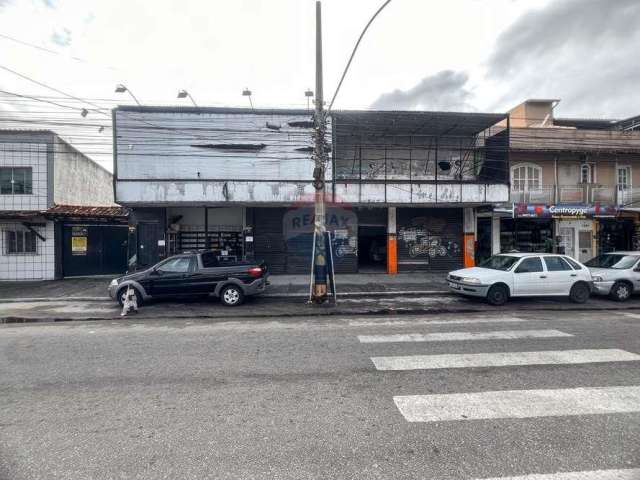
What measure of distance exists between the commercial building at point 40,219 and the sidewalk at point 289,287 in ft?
2.77

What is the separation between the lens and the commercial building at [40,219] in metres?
14.6

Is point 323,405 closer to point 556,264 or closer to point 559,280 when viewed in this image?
point 559,280

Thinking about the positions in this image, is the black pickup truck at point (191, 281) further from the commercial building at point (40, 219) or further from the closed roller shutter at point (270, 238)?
the commercial building at point (40, 219)

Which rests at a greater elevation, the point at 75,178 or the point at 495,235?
the point at 75,178

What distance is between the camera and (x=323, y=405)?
3803 mm

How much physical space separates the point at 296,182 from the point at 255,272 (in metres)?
5.58

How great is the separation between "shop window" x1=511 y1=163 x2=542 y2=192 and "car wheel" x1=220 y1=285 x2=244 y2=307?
14.6 meters

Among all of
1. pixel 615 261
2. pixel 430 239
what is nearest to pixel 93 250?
pixel 430 239

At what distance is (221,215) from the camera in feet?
52.6

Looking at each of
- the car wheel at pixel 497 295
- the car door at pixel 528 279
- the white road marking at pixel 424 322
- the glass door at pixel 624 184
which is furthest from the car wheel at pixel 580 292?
the glass door at pixel 624 184

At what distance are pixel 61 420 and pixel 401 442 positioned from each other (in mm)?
3477

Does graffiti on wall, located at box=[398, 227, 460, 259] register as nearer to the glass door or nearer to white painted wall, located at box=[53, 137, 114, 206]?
the glass door

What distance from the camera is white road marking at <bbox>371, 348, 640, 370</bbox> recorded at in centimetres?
496

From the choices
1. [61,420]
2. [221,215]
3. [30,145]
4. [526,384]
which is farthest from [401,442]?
[30,145]
